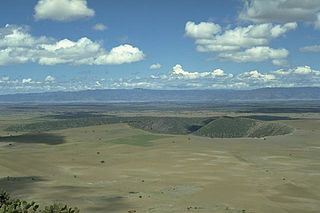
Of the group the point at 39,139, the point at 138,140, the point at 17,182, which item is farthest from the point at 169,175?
the point at 39,139

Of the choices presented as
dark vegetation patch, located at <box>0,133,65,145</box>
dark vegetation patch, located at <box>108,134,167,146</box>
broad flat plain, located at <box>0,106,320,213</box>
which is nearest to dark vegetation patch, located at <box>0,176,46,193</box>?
broad flat plain, located at <box>0,106,320,213</box>

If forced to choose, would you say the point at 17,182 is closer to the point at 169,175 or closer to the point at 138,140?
the point at 169,175

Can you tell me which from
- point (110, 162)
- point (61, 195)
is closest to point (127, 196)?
point (61, 195)

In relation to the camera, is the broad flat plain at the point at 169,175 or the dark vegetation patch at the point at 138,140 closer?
the broad flat plain at the point at 169,175

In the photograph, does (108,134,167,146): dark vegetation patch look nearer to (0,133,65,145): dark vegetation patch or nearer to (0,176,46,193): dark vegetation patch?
(0,133,65,145): dark vegetation patch

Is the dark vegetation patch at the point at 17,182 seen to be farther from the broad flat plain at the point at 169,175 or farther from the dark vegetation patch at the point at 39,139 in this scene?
the dark vegetation patch at the point at 39,139

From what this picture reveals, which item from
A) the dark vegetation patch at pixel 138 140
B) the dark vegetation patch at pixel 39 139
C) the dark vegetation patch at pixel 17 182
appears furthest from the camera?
the dark vegetation patch at pixel 39 139

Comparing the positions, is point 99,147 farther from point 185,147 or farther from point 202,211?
point 202,211

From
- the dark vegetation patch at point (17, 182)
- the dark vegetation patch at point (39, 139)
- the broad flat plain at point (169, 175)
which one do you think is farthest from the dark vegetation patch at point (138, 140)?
the dark vegetation patch at point (17, 182)
